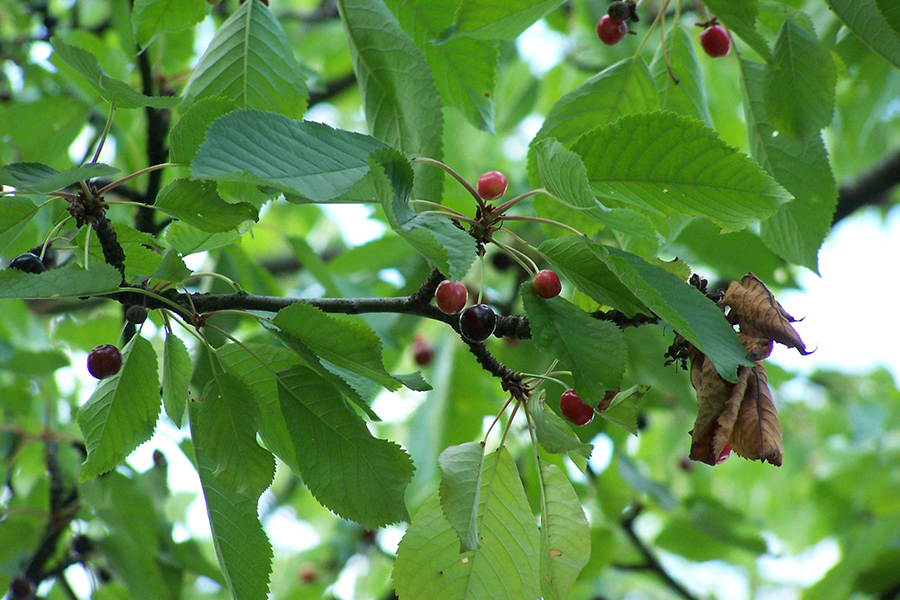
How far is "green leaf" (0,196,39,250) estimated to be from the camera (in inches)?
37.0

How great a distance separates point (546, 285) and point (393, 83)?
0.48 meters

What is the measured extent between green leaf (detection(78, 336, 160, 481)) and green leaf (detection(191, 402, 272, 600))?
74 mm

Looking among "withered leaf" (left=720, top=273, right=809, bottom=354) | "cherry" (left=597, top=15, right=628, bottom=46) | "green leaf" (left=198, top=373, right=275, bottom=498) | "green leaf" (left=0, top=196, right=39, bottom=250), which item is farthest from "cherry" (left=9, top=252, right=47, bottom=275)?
"cherry" (left=597, top=15, right=628, bottom=46)

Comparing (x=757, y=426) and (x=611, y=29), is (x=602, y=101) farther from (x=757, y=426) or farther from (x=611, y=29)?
(x=757, y=426)

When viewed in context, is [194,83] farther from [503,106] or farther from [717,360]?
[503,106]

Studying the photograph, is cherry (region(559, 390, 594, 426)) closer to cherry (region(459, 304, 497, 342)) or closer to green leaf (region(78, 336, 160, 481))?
cherry (region(459, 304, 497, 342))

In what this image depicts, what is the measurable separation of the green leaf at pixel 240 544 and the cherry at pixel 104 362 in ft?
0.43

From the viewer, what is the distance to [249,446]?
101cm

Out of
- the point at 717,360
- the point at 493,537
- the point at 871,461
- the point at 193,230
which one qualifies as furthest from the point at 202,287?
the point at 871,461

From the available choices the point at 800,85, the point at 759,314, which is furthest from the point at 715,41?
the point at 759,314

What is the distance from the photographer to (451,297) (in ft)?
3.16

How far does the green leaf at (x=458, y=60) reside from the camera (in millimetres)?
1322

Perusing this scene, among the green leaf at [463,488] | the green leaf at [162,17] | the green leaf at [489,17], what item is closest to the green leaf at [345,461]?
the green leaf at [463,488]

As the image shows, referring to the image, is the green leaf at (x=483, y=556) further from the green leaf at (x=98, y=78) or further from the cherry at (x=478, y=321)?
the green leaf at (x=98, y=78)
